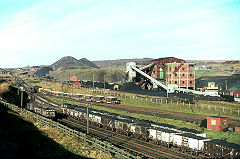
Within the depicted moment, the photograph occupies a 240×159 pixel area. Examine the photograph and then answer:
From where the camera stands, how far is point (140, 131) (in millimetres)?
36531

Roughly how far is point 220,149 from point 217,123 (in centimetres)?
1748

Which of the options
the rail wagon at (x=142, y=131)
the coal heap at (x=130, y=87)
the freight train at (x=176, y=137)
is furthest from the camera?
the coal heap at (x=130, y=87)

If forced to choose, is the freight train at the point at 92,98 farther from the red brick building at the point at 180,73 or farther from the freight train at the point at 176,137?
the freight train at the point at 176,137

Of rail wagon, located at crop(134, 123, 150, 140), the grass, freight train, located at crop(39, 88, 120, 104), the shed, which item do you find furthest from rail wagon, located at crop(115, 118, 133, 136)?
freight train, located at crop(39, 88, 120, 104)

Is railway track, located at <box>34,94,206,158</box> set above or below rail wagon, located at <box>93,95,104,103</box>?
below

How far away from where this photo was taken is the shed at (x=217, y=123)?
43.1 meters

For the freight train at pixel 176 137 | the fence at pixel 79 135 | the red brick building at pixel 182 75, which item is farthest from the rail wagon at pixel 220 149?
the red brick building at pixel 182 75

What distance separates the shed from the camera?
43094 millimetres

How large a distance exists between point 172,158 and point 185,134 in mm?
5201

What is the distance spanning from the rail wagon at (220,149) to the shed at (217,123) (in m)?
15.4

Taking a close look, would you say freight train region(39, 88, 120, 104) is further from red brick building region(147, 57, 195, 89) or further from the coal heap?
red brick building region(147, 57, 195, 89)

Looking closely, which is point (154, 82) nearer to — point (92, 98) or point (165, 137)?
point (92, 98)

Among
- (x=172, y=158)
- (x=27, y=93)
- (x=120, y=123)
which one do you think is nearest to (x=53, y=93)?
(x=27, y=93)

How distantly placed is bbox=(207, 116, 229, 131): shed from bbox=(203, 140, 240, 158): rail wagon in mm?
15389
